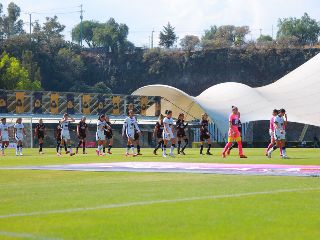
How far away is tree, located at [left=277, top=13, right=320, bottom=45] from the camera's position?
180 meters

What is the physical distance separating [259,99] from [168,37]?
4197 inches

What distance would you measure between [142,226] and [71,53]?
444ft

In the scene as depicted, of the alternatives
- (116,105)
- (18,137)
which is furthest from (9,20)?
(18,137)

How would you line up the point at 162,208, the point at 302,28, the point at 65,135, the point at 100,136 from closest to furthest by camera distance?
the point at 162,208 < the point at 100,136 < the point at 65,135 < the point at 302,28

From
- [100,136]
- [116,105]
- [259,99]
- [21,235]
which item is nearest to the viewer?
[21,235]

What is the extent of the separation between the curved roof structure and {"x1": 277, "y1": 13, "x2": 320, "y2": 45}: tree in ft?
309

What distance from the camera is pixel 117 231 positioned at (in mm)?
8680

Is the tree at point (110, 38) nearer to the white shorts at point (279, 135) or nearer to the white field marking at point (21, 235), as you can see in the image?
the white shorts at point (279, 135)

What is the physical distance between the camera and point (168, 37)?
182625 millimetres

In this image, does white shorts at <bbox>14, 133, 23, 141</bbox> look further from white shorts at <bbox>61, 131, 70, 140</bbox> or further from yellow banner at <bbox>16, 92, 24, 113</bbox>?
yellow banner at <bbox>16, 92, 24, 113</bbox>

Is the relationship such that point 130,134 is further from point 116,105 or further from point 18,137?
point 116,105

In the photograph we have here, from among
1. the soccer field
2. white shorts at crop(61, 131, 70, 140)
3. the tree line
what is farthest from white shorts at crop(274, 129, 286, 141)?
the tree line

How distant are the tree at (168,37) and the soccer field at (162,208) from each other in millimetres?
166511

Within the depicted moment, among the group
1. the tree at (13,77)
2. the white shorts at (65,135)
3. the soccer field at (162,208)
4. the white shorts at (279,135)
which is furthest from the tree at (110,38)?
the soccer field at (162,208)
